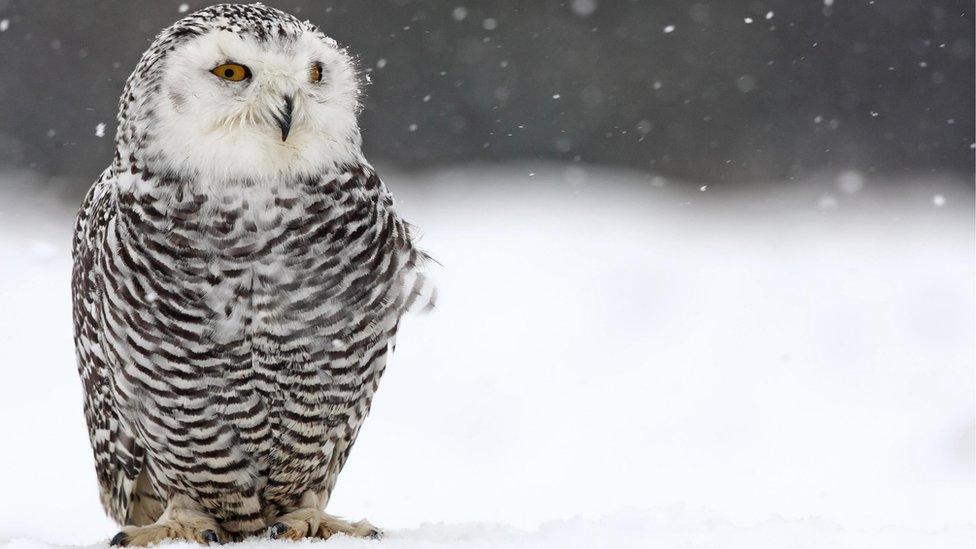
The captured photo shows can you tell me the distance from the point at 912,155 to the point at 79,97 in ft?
25.8

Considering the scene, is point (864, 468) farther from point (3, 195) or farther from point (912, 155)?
point (3, 195)

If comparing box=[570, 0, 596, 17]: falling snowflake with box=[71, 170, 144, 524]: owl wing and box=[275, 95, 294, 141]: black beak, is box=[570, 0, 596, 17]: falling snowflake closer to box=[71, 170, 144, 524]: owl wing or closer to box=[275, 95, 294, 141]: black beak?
box=[71, 170, 144, 524]: owl wing

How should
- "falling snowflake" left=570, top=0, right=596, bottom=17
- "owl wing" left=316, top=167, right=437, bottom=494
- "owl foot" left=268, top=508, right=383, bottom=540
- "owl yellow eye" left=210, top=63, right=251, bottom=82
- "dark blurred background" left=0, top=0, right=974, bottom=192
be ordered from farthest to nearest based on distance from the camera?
"falling snowflake" left=570, top=0, right=596, bottom=17
"dark blurred background" left=0, top=0, right=974, bottom=192
"owl foot" left=268, top=508, right=383, bottom=540
"owl wing" left=316, top=167, right=437, bottom=494
"owl yellow eye" left=210, top=63, right=251, bottom=82

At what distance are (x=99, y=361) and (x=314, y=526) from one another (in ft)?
2.78

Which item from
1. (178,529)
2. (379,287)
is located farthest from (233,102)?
(178,529)

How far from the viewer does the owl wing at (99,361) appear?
132 inches

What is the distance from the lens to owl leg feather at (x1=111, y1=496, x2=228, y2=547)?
3305mm

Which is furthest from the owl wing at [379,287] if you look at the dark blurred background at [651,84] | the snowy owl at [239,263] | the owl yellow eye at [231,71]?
the dark blurred background at [651,84]

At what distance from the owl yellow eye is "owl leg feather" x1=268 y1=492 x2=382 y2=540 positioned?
1.39 meters

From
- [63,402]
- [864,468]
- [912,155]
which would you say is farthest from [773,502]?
[912,155]

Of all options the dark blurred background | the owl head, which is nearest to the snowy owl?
the owl head

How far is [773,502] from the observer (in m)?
6.48

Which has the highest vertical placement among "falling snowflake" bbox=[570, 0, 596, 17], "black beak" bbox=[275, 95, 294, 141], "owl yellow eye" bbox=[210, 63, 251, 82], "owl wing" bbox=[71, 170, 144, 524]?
"falling snowflake" bbox=[570, 0, 596, 17]

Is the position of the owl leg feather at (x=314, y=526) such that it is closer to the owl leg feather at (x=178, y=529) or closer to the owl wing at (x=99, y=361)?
the owl leg feather at (x=178, y=529)
